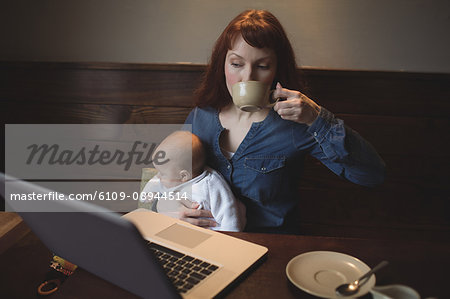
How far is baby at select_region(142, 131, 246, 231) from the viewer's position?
1.26 meters

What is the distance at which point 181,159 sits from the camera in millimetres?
1315

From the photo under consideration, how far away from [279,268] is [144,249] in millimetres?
404

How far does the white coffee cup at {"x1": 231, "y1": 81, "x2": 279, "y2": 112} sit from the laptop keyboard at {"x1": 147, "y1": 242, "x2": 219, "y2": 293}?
527 mm

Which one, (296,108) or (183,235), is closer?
(183,235)

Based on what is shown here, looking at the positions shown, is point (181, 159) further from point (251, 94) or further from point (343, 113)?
point (343, 113)

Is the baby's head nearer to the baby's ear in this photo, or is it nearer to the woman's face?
the baby's ear

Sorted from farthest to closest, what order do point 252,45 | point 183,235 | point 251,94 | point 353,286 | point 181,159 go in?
point 181,159
point 252,45
point 251,94
point 183,235
point 353,286

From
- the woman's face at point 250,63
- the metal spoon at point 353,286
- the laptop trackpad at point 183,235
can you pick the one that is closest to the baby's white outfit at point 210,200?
the laptop trackpad at point 183,235

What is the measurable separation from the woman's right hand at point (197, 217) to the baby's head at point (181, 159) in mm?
143

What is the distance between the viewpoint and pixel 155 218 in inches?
39.8

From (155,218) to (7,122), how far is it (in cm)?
169

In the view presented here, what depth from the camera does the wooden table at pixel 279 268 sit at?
0.74 m

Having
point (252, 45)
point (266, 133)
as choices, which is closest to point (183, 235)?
point (266, 133)

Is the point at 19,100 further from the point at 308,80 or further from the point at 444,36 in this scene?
the point at 444,36
